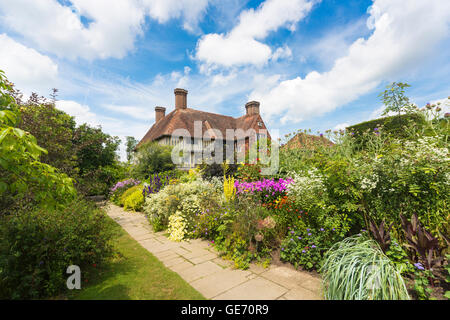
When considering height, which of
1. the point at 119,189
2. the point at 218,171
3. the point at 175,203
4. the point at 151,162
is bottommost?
the point at 175,203

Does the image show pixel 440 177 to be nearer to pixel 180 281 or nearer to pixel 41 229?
pixel 180 281

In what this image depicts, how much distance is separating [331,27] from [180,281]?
7.13 metres

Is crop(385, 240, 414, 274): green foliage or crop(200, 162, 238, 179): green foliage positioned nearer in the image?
crop(385, 240, 414, 274): green foliage

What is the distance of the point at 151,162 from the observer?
481 inches

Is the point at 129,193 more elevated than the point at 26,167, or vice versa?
the point at 26,167

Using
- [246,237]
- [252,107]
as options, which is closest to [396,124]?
[246,237]

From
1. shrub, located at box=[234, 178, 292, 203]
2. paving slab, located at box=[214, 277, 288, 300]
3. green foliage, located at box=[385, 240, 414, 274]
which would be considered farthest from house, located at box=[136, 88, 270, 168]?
green foliage, located at box=[385, 240, 414, 274]

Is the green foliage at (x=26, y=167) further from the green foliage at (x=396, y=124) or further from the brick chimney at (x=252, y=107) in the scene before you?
the brick chimney at (x=252, y=107)

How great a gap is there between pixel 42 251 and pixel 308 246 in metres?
3.73

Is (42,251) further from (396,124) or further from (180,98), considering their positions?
(180,98)

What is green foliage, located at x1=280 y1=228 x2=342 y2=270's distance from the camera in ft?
10.4

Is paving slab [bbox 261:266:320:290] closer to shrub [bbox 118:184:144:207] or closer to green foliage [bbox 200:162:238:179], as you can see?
green foliage [bbox 200:162:238:179]

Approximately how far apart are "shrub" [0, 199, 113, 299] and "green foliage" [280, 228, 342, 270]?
119 inches
